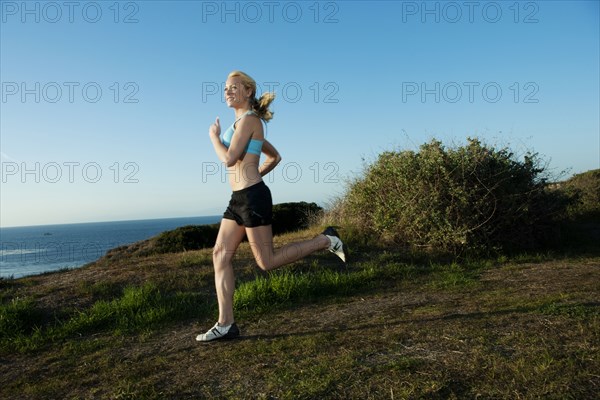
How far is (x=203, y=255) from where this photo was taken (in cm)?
856

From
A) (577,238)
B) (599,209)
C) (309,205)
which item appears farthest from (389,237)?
(309,205)

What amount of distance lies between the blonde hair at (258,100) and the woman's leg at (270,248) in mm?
1106

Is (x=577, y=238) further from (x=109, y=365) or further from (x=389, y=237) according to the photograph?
(x=109, y=365)

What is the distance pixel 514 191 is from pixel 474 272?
2.73 metres

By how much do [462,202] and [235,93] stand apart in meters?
5.60

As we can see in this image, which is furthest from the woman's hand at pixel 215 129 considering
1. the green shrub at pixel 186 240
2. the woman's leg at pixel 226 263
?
the green shrub at pixel 186 240

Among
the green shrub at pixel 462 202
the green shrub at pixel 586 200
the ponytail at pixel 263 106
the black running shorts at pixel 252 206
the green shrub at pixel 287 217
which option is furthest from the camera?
the green shrub at pixel 287 217

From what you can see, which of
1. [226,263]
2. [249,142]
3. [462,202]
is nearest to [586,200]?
[462,202]

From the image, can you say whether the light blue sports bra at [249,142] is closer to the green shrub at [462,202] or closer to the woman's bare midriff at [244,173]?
the woman's bare midriff at [244,173]

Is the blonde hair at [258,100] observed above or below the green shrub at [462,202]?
above

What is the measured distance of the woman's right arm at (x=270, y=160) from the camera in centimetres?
481

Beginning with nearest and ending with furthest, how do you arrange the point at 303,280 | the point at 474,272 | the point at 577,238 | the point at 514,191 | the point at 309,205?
the point at 303,280 → the point at 474,272 → the point at 514,191 → the point at 577,238 → the point at 309,205

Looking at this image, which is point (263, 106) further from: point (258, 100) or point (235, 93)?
point (235, 93)

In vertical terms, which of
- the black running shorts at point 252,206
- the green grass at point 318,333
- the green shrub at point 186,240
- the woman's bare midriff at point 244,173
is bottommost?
the green grass at point 318,333
